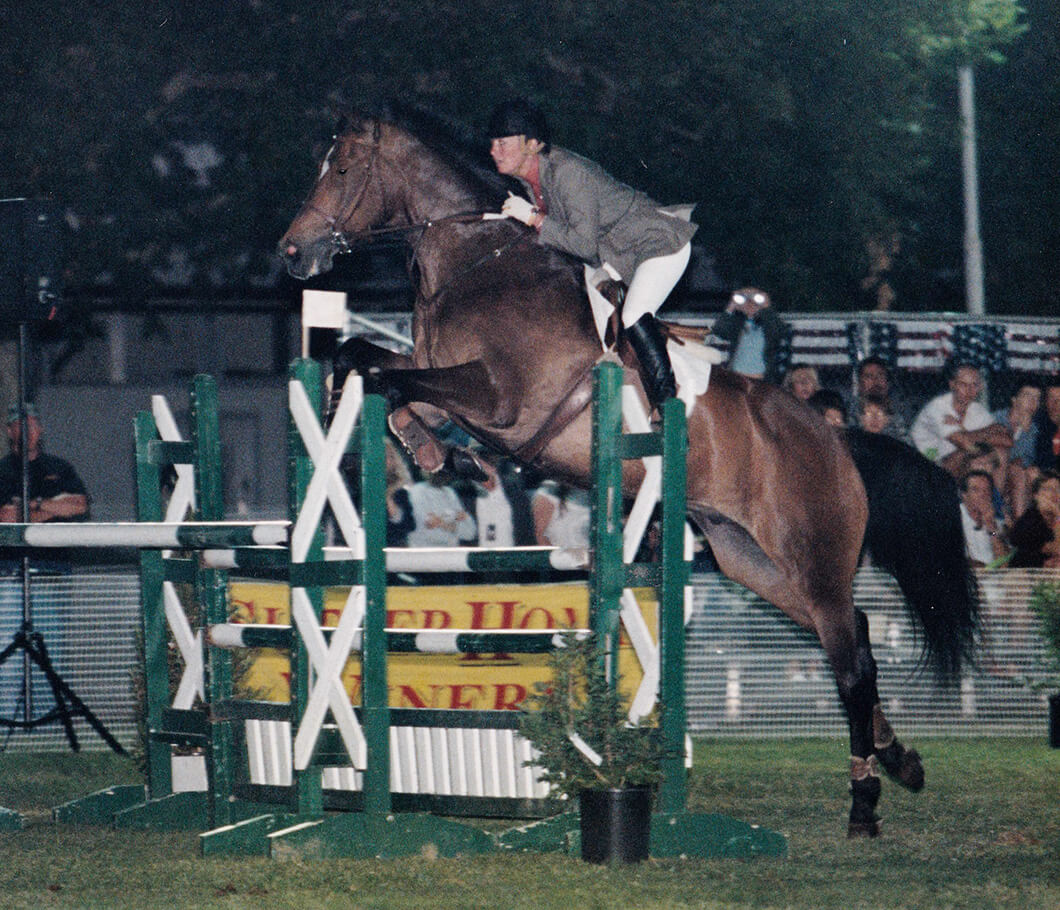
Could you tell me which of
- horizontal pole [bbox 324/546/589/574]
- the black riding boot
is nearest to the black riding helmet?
the black riding boot

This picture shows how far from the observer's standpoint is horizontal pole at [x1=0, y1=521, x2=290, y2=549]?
5.25m

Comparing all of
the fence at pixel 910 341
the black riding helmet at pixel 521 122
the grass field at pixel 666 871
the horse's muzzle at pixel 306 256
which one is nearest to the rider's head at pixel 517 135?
the black riding helmet at pixel 521 122

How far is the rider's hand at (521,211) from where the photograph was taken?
5914 mm

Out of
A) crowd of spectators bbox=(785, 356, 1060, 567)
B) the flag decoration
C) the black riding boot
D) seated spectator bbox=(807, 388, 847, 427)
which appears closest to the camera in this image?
the black riding boot

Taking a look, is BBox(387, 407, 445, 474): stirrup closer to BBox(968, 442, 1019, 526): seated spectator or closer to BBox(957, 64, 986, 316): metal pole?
BBox(968, 442, 1019, 526): seated spectator

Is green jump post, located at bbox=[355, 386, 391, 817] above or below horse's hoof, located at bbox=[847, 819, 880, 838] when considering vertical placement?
above

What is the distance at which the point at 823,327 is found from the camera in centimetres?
973

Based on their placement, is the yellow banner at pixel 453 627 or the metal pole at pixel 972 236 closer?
the yellow banner at pixel 453 627

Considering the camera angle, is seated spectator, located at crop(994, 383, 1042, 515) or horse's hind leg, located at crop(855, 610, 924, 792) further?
seated spectator, located at crop(994, 383, 1042, 515)

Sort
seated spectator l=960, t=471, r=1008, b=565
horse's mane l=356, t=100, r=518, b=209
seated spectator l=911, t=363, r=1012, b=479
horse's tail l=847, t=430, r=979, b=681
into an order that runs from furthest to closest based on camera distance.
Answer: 1. seated spectator l=911, t=363, r=1012, b=479
2. seated spectator l=960, t=471, r=1008, b=565
3. horse's tail l=847, t=430, r=979, b=681
4. horse's mane l=356, t=100, r=518, b=209

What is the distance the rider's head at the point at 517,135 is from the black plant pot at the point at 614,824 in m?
2.20

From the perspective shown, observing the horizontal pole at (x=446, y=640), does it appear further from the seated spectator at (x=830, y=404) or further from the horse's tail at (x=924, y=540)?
the seated spectator at (x=830, y=404)

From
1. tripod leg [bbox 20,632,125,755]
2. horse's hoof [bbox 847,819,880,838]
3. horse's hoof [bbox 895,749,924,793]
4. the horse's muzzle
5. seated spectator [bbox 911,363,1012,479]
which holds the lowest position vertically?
horse's hoof [bbox 847,819,880,838]

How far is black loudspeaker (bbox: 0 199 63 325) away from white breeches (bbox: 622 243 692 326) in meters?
3.35
